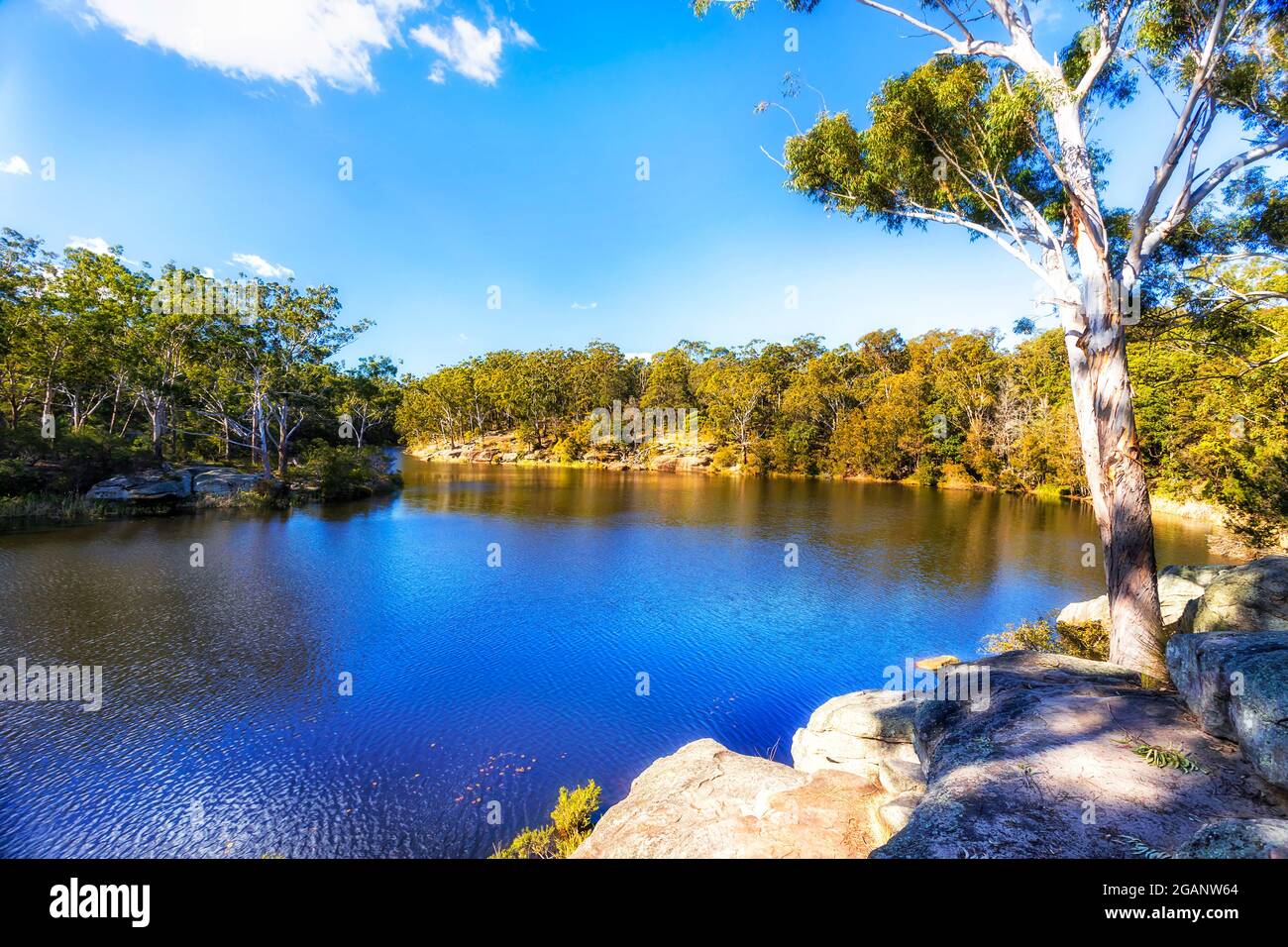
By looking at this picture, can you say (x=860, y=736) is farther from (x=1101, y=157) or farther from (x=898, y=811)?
(x=1101, y=157)

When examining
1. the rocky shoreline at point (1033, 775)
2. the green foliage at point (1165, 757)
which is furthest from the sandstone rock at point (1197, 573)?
the green foliage at point (1165, 757)

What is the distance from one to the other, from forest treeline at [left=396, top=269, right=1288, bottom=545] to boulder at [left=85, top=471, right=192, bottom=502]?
127ft

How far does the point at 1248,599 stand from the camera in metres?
7.98

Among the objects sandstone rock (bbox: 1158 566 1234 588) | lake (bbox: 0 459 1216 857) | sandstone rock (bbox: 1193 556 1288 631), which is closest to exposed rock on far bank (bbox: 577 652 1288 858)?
sandstone rock (bbox: 1193 556 1288 631)

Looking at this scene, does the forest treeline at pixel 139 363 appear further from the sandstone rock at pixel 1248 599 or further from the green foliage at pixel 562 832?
the sandstone rock at pixel 1248 599

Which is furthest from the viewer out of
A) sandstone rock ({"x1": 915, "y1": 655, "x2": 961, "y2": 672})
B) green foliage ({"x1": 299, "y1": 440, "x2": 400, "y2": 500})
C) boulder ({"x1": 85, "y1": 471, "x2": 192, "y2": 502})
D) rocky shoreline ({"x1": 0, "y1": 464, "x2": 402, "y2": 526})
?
green foliage ({"x1": 299, "y1": 440, "x2": 400, "y2": 500})

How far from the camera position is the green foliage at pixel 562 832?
654 centimetres

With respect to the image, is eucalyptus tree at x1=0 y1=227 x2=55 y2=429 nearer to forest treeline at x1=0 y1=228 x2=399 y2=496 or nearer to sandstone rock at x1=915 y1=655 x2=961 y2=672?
forest treeline at x1=0 y1=228 x2=399 y2=496

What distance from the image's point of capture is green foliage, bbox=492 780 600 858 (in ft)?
21.5

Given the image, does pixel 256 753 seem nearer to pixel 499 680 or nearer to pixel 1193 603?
pixel 499 680

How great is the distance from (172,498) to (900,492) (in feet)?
171

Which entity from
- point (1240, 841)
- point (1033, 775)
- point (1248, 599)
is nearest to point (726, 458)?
point (1248, 599)

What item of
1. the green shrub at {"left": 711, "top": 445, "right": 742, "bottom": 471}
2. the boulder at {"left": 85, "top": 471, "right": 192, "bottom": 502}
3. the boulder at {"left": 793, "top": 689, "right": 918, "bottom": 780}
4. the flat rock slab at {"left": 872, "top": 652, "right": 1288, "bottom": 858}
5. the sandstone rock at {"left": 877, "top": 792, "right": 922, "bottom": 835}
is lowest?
the boulder at {"left": 793, "top": 689, "right": 918, "bottom": 780}

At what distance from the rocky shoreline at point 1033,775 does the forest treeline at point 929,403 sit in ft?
28.6
